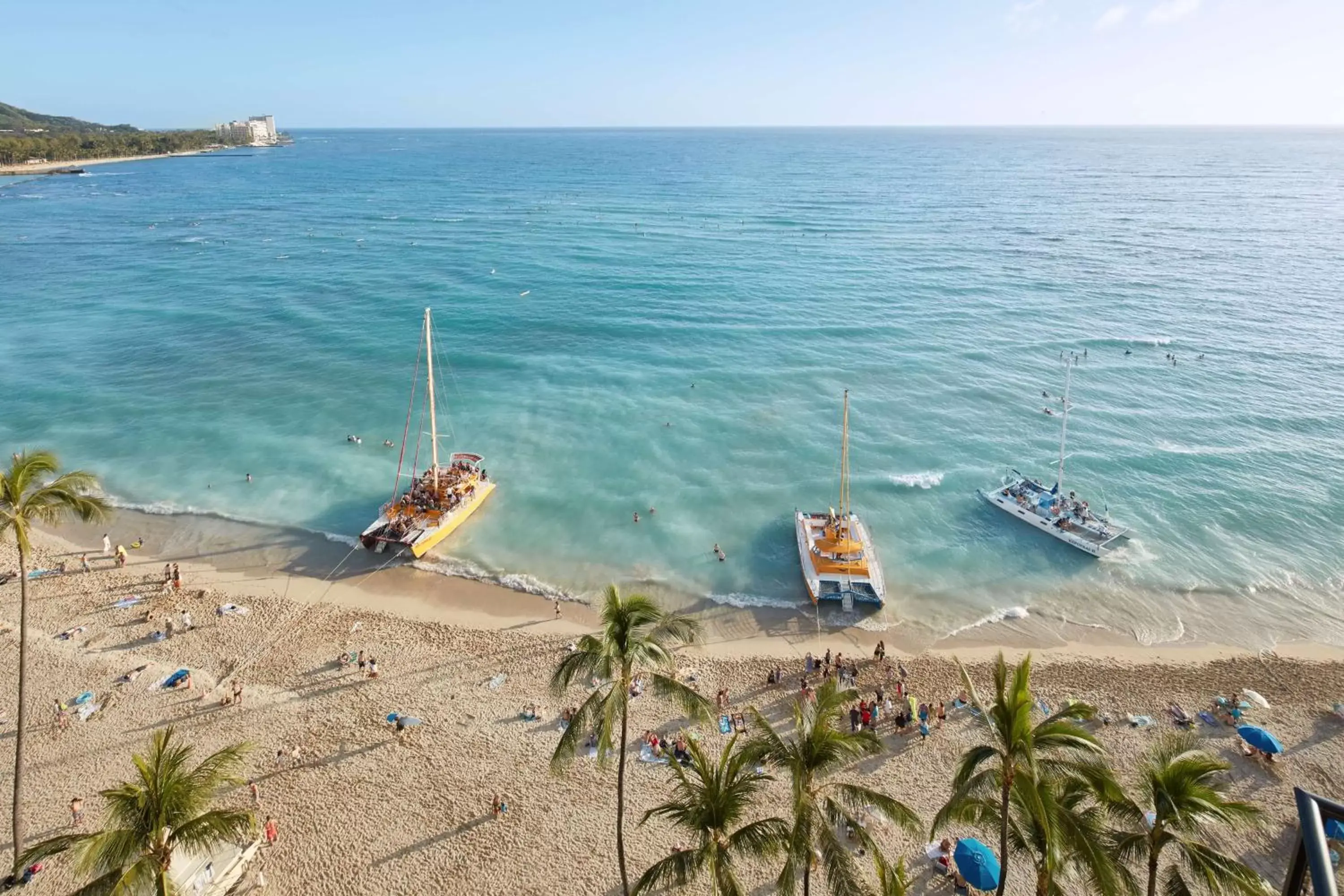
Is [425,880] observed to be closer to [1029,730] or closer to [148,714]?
[148,714]

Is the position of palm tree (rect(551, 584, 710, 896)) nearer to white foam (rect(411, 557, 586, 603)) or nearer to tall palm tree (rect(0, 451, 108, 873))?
tall palm tree (rect(0, 451, 108, 873))

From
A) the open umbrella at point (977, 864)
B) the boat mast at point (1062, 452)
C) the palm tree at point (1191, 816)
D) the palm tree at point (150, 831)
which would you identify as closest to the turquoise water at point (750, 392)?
the boat mast at point (1062, 452)

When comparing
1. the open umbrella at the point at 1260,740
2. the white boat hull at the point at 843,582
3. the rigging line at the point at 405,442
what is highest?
the rigging line at the point at 405,442

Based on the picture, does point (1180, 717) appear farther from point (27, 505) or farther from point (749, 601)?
point (27, 505)

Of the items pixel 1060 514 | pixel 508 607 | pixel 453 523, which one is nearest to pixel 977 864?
pixel 508 607

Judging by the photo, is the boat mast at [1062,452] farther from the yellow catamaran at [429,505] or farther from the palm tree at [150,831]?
the palm tree at [150,831]

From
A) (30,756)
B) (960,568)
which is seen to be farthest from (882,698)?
(30,756)
